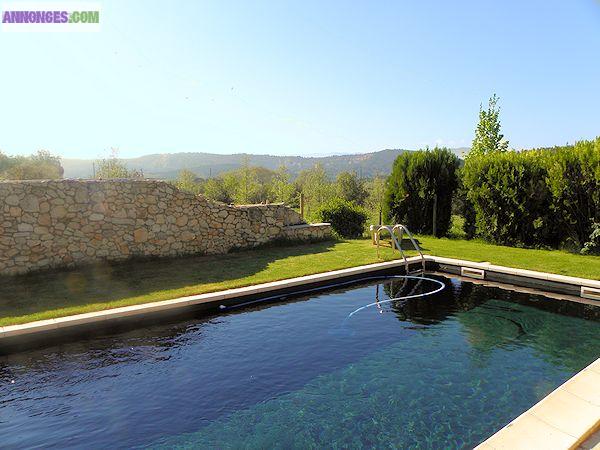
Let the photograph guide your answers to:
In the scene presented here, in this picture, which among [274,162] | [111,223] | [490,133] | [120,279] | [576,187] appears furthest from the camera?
[274,162]

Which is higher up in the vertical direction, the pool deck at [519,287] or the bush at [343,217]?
the bush at [343,217]

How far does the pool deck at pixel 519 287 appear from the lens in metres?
3.52

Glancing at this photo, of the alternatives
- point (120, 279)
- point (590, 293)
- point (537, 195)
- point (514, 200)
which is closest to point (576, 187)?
point (537, 195)

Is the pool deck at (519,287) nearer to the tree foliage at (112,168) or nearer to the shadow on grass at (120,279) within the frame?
Result: the shadow on grass at (120,279)

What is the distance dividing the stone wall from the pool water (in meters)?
4.37

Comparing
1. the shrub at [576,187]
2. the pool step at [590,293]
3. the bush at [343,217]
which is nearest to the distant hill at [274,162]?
the bush at [343,217]

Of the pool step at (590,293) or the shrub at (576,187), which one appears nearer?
the pool step at (590,293)

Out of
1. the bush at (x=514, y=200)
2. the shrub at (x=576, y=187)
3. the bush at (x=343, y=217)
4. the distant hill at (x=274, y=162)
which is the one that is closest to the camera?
the shrub at (x=576, y=187)

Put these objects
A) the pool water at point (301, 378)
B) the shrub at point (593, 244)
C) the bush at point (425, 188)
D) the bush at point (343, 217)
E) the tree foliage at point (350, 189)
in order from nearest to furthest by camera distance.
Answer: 1. the pool water at point (301, 378)
2. the shrub at point (593, 244)
3. the bush at point (343, 217)
4. the bush at point (425, 188)
5. the tree foliage at point (350, 189)

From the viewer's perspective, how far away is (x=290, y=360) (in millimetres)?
6094

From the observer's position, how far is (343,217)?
1553 centimetres

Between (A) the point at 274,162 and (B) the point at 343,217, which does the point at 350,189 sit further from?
(A) the point at 274,162

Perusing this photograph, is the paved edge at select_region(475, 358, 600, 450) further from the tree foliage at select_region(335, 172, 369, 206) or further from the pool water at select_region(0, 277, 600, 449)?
the tree foliage at select_region(335, 172, 369, 206)

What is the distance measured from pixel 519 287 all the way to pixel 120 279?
942cm
